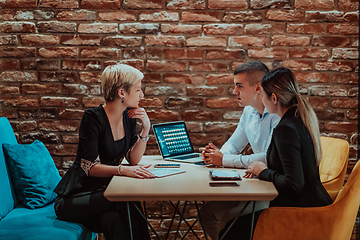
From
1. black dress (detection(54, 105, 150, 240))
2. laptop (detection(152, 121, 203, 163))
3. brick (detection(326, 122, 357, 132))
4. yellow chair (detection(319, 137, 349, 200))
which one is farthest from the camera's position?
brick (detection(326, 122, 357, 132))

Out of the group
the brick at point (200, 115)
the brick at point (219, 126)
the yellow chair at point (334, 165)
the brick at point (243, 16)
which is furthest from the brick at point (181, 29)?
the yellow chair at point (334, 165)

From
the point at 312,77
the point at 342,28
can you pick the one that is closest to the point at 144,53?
the point at 312,77

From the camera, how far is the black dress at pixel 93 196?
5.65 feet

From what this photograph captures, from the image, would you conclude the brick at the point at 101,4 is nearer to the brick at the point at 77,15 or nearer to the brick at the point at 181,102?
the brick at the point at 77,15

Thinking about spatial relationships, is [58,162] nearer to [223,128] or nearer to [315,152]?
[223,128]

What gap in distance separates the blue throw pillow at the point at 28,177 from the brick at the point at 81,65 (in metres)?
0.78

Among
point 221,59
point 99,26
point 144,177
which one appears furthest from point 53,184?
point 221,59

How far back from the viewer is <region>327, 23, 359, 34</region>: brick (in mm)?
2566

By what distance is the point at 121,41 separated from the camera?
2.56 metres

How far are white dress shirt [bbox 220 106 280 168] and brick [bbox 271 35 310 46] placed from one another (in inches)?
25.9

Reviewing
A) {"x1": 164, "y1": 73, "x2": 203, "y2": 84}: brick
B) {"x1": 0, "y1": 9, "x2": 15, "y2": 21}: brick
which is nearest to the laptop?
{"x1": 164, "y1": 73, "x2": 203, "y2": 84}: brick

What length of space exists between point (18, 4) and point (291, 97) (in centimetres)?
215

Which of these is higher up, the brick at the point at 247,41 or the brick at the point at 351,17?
the brick at the point at 351,17

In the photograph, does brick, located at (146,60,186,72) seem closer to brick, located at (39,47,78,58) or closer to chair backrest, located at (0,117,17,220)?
brick, located at (39,47,78,58)
